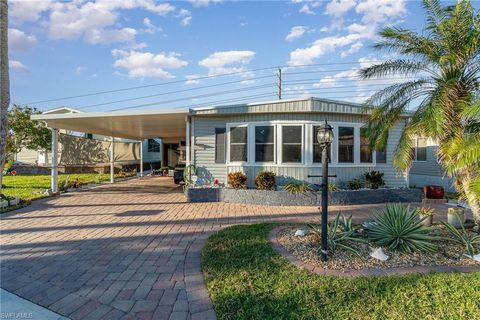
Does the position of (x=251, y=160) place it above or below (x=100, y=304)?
above

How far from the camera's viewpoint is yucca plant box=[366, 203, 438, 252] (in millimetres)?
4117

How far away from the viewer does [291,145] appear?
31.0 ft

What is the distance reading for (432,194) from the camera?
980 cm

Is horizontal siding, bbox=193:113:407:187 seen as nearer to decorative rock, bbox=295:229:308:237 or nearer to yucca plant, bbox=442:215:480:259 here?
decorative rock, bbox=295:229:308:237

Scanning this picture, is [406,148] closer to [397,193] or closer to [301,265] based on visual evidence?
[301,265]

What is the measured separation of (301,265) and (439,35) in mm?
5129

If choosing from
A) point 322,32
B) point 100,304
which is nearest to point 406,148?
point 100,304

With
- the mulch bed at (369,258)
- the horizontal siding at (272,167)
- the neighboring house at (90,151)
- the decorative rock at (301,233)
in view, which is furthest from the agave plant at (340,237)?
the neighboring house at (90,151)

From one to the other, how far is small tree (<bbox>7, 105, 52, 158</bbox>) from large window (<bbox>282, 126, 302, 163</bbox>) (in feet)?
59.3

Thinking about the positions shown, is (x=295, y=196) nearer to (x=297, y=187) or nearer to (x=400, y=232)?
(x=297, y=187)

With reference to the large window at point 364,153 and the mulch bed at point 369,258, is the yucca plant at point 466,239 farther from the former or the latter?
the large window at point 364,153

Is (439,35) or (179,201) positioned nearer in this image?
(439,35)

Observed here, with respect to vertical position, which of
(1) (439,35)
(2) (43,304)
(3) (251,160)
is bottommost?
(2) (43,304)

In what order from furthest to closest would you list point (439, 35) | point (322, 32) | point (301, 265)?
point (322, 32), point (439, 35), point (301, 265)
